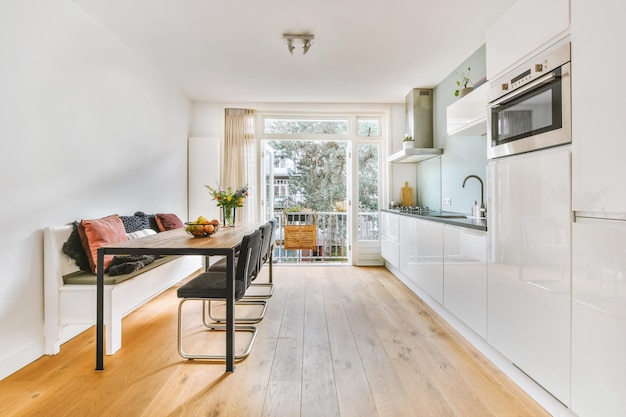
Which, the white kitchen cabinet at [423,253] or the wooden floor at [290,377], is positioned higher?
the white kitchen cabinet at [423,253]

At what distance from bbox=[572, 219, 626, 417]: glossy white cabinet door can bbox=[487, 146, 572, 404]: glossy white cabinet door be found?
55 mm

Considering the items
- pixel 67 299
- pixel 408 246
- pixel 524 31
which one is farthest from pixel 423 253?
pixel 67 299

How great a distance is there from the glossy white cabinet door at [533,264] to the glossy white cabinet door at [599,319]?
6cm

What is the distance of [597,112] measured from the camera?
131 cm

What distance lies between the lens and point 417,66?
3.60 meters

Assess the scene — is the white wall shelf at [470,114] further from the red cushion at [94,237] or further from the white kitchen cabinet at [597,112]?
the red cushion at [94,237]

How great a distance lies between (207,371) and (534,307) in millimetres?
1932

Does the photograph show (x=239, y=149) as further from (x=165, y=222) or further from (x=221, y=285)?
(x=221, y=285)

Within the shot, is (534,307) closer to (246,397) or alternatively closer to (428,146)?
(246,397)

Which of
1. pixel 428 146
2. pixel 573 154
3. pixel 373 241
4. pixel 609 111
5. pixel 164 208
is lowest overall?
pixel 373 241

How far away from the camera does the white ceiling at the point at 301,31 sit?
8.21 ft

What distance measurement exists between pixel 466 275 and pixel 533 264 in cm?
71

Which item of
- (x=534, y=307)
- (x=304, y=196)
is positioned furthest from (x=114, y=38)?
(x=304, y=196)

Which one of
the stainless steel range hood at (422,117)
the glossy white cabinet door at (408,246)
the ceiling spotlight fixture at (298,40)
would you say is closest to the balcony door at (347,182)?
the stainless steel range hood at (422,117)
